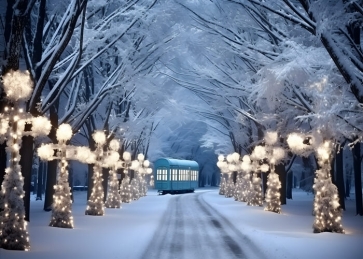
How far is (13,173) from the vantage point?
35.8 feet

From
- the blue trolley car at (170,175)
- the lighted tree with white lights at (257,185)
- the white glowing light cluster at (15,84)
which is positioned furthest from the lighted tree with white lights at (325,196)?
the blue trolley car at (170,175)

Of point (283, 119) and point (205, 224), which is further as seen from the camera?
point (283, 119)

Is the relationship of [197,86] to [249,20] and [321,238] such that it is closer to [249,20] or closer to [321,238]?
[249,20]

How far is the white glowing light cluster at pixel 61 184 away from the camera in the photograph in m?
15.6

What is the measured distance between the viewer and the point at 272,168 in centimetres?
2473

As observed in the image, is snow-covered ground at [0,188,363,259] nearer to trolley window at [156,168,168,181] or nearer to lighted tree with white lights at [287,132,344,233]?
lighted tree with white lights at [287,132,344,233]

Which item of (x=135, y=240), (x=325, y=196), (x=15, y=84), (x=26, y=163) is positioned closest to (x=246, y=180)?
(x=325, y=196)

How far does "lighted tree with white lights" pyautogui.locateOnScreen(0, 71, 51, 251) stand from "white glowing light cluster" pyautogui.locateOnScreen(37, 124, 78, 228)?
4604 mm

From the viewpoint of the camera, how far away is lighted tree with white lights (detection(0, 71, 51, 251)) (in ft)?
34.4

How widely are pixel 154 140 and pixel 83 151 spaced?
41365 mm

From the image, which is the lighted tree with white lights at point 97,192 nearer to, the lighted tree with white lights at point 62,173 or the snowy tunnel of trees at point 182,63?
the snowy tunnel of trees at point 182,63

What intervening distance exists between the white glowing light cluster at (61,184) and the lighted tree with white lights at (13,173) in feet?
15.1

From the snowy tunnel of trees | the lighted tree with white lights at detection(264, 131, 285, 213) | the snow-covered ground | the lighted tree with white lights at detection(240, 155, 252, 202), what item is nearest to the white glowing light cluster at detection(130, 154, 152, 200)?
the snowy tunnel of trees

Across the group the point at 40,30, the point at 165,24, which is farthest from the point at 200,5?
the point at 40,30
